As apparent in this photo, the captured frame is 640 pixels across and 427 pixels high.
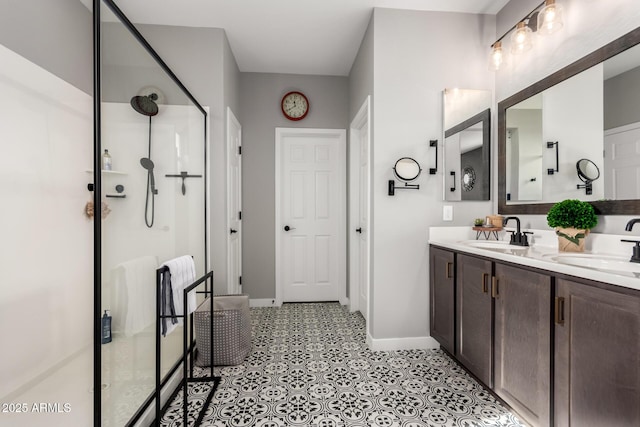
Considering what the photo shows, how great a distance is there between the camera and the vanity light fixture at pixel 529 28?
1.96m

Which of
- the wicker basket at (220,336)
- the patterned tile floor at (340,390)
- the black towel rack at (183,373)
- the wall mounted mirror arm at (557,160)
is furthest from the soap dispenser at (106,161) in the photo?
the wall mounted mirror arm at (557,160)

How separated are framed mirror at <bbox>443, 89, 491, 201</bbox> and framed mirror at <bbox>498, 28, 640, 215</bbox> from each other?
0.39 feet

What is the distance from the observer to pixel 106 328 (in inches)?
52.5

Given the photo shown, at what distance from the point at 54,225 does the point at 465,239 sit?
280 cm

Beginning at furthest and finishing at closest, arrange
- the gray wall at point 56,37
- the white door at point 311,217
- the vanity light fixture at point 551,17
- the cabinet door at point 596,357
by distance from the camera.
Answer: the white door at point 311,217 → the vanity light fixture at point 551,17 → the gray wall at point 56,37 → the cabinet door at point 596,357

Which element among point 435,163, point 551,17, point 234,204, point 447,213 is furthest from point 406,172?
point 234,204

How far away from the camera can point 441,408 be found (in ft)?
5.97

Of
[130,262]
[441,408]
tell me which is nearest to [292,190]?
[130,262]

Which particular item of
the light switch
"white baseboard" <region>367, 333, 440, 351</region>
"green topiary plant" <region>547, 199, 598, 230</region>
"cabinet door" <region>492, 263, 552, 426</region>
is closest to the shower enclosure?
"white baseboard" <region>367, 333, 440, 351</region>

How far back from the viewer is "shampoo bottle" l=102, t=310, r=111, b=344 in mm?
1315

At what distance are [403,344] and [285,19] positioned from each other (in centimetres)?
298

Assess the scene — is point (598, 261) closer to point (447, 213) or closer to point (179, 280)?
point (447, 213)

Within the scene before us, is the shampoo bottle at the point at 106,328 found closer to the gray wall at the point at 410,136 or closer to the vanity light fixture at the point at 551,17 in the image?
the gray wall at the point at 410,136

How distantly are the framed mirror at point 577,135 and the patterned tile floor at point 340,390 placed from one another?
4.44 ft
